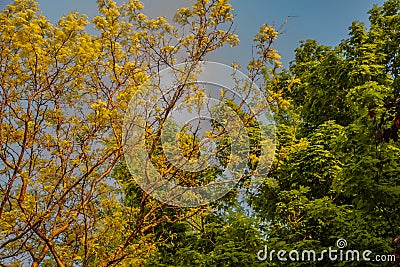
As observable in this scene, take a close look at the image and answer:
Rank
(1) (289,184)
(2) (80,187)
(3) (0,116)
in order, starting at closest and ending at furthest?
(3) (0,116) < (2) (80,187) < (1) (289,184)

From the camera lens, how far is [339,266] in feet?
30.1

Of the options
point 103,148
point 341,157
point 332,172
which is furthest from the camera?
point 332,172

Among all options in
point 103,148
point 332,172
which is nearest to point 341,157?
point 332,172

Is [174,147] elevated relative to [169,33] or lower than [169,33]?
lower

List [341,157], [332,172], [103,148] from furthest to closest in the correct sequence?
[332,172] → [341,157] → [103,148]

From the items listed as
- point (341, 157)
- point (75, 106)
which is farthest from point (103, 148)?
point (341, 157)

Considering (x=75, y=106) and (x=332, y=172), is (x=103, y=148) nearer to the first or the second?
(x=75, y=106)

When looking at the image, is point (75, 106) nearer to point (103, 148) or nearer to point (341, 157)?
point (103, 148)

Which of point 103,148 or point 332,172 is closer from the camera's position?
point 103,148

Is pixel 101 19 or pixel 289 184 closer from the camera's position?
pixel 101 19

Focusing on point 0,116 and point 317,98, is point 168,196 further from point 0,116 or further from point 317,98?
point 317,98

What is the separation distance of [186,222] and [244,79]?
238 inches

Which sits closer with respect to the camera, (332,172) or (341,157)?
(341,157)

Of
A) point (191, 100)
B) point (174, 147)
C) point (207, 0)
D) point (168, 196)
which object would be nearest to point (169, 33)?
point (207, 0)
